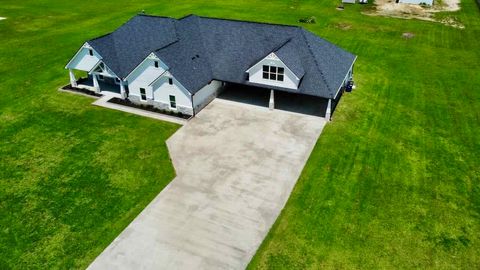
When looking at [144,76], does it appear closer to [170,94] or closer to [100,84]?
[170,94]

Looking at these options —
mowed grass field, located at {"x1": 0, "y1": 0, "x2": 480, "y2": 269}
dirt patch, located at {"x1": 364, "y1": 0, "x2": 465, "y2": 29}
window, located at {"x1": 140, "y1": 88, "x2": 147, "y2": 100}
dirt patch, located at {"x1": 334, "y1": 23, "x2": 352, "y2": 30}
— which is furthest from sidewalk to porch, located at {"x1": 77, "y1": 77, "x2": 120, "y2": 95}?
dirt patch, located at {"x1": 364, "y1": 0, "x2": 465, "y2": 29}

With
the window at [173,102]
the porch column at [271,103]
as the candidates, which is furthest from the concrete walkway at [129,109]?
the porch column at [271,103]

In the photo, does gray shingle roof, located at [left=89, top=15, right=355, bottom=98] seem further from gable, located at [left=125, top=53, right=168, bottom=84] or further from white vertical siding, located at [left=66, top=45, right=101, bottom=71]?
white vertical siding, located at [left=66, top=45, right=101, bottom=71]

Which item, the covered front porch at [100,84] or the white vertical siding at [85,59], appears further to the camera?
the covered front porch at [100,84]

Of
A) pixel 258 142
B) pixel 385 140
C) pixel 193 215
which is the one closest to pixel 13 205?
pixel 193 215

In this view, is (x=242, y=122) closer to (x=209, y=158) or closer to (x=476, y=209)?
(x=209, y=158)

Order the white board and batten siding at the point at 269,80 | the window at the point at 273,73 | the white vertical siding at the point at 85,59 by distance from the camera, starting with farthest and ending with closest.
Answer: the white vertical siding at the point at 85,59 → the window at the point at 273,73 → the white board and batten siding at the point at 269,80

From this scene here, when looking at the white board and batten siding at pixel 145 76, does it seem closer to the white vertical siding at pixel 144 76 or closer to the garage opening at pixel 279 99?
the white vertical siding at pixel 144 76

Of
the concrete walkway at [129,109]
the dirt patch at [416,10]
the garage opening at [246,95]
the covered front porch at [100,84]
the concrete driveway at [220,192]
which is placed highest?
Answer: the dirt patch at [416,10]
